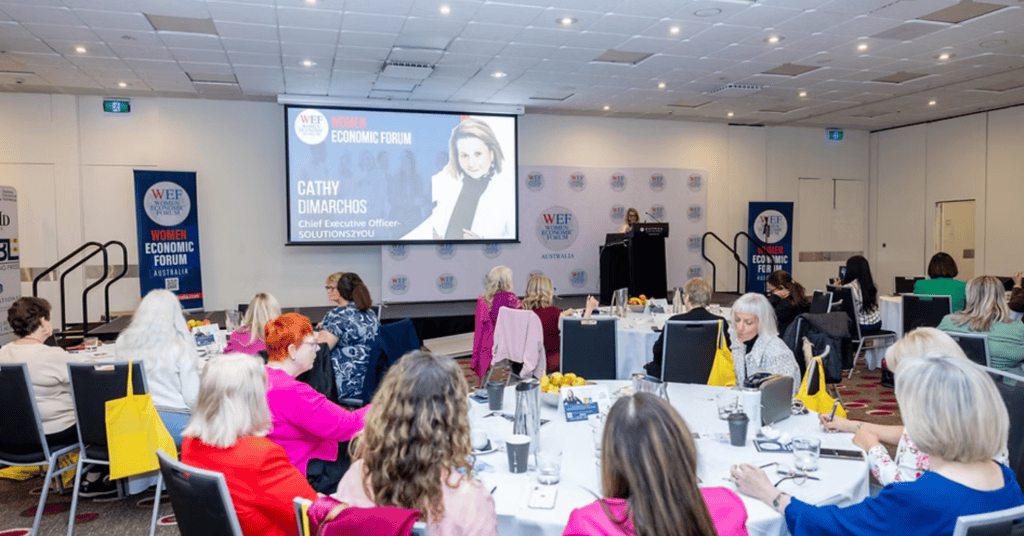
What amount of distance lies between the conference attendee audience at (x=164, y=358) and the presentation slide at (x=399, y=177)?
244 inches

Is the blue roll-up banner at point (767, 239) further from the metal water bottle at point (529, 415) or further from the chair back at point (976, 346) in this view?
the metal water bottle at point (529, 415)

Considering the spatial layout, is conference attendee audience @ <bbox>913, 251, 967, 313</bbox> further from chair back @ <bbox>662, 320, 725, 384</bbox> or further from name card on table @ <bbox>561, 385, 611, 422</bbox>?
name card on table @ <bbox>561, 385, 611, 422</bbox>

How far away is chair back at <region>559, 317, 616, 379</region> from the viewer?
16.3 ft

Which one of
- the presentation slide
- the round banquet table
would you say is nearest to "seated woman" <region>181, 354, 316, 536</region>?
the round banquet table

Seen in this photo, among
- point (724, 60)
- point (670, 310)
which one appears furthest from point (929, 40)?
point (670, 310)

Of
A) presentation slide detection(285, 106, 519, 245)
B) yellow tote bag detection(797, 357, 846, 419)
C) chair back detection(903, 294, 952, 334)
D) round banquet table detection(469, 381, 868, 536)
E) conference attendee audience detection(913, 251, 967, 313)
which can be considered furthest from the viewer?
presentation slide detection(285, 106, 519, 245)

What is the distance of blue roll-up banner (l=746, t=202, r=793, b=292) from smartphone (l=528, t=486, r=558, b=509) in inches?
428

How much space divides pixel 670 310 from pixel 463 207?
15.0 feet

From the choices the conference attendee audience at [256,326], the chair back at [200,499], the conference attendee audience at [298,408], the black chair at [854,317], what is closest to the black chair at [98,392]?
the conference attendee audience at [256,326]

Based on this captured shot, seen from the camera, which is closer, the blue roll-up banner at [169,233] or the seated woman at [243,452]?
the seated woman at [243,452]

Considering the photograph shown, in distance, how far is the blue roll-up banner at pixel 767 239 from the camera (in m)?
12.2

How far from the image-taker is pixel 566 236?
1116 cm

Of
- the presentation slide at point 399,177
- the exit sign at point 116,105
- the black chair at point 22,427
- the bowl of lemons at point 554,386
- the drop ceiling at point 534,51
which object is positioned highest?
the drop ceiling at point 534,51

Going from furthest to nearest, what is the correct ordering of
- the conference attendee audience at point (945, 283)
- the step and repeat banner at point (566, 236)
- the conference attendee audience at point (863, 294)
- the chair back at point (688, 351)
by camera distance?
the step and repeat banner at point (566, 236) < the conference attendee audience at point (863, 294) < the conference attendee audience at point (945, 283) < the chair back at point (688, 351)
